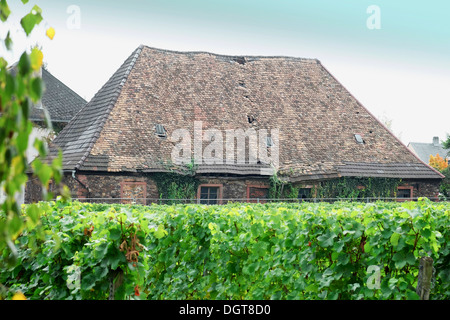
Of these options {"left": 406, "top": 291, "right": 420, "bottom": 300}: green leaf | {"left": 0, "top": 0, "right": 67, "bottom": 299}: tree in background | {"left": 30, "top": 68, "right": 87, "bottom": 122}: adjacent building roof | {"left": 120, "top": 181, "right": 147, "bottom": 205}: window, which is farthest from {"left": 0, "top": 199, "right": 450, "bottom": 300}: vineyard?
{"left": 30, "top": 68, "right": 87, "bottom": 122}: adjacent building roof

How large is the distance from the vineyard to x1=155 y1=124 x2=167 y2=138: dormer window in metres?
22.1

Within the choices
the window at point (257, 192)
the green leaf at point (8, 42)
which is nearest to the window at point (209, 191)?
the window at point (257, 192)

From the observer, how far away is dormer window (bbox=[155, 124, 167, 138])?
29.9m

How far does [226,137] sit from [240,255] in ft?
79.4

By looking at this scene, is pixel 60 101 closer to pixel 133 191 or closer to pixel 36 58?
pixel 133 191

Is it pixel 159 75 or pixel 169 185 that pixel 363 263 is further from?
pixel 159 75

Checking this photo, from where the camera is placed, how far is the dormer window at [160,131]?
1177 inches

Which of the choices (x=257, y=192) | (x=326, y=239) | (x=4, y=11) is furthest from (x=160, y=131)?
(x=4, y=11)

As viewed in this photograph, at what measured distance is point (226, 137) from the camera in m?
31.2

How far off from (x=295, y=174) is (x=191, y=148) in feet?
17.4

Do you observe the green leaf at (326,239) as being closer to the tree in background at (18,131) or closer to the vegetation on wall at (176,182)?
the tree in background at (18,131)

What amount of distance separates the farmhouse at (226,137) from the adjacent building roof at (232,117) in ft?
0.21

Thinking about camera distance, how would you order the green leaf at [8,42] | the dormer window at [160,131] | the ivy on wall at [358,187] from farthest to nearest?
1. the ivy on wall at [358,187]
2. the dormer window at [160,131]
3. the green leaf at [8,42]

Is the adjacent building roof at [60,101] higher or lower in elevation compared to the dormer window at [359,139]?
higher
